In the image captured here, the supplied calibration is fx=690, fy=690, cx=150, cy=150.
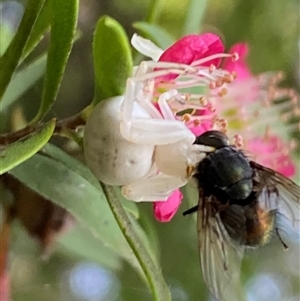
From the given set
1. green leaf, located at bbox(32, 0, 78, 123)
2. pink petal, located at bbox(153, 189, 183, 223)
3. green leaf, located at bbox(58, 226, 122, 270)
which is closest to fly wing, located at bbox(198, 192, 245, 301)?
pink petal, located at bbox(153, 189, 183, 223)

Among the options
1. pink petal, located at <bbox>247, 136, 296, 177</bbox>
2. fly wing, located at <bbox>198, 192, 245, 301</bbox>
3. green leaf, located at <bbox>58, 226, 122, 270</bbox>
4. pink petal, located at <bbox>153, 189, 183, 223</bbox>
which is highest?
pink petal, located at <bbox>153, 189, 183, 223</bbox>

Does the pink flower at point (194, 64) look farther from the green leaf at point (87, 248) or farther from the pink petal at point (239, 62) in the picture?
the green leaf at point (87, 248)

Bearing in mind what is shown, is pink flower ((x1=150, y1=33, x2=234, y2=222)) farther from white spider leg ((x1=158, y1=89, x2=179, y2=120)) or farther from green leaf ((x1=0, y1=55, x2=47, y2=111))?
green leaf ((x1=0, y1=55, x2=47, y2=111))

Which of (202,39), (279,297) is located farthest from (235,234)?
(279,297)

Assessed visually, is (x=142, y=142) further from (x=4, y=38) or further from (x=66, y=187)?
(x=4, y=38)

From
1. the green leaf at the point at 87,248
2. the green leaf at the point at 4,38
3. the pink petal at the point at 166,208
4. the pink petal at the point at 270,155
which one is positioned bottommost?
the green leaf at the point at 87,248

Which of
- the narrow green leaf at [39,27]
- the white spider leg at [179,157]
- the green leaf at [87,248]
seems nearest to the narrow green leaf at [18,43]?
the narrow green leaf at [39,27]

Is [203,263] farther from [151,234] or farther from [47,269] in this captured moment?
[47,269]
